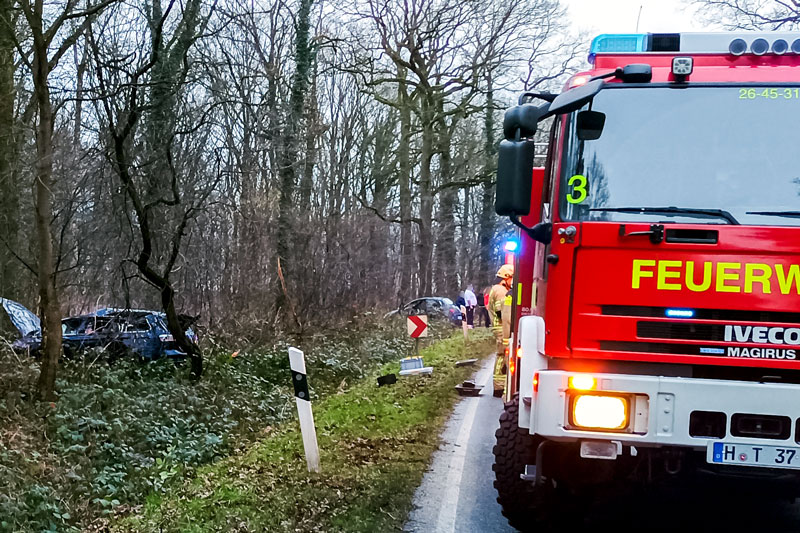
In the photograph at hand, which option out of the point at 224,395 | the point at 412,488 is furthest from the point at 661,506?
the point at 224,395

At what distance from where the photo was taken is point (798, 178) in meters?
4.39

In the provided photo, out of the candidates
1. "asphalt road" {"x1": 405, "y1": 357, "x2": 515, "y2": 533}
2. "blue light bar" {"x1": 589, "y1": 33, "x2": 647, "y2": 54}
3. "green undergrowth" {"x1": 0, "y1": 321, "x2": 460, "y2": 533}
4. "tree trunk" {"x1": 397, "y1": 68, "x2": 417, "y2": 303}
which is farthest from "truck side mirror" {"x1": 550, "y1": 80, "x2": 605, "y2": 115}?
"tree trunk" {"x1": 397, "y1": 68, "x2": 417, "y2": 303}

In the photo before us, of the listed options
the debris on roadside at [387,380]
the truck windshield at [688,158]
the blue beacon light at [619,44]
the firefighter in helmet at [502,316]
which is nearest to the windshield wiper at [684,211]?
the truck windshield at [688,158]

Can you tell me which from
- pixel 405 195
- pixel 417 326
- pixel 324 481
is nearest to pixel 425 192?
pixel 405 195

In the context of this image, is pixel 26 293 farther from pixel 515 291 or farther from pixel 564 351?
pixel 564 351

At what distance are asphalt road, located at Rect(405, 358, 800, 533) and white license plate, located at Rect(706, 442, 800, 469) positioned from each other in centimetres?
73

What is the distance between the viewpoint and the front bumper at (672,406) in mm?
4184

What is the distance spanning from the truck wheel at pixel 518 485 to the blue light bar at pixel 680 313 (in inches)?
58.4

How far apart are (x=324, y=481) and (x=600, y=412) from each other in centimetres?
303

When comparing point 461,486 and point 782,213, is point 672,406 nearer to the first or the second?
point 782,213

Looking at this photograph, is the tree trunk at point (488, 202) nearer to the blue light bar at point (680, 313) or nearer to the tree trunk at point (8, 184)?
the tree trunk at point (8, 184)

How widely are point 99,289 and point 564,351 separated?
596 inches

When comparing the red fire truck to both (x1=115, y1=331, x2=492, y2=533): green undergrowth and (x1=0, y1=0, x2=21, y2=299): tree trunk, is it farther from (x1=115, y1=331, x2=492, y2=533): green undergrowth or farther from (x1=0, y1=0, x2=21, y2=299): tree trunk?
(x1=0, y1=0, x2=21, y2=299): tree trunk

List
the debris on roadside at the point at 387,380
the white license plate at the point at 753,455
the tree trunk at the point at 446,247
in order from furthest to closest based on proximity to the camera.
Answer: the tree trunk at the point at 446,247 → the debris on roadside at the point at 387,380 → the white license plate at the point at 753,455
